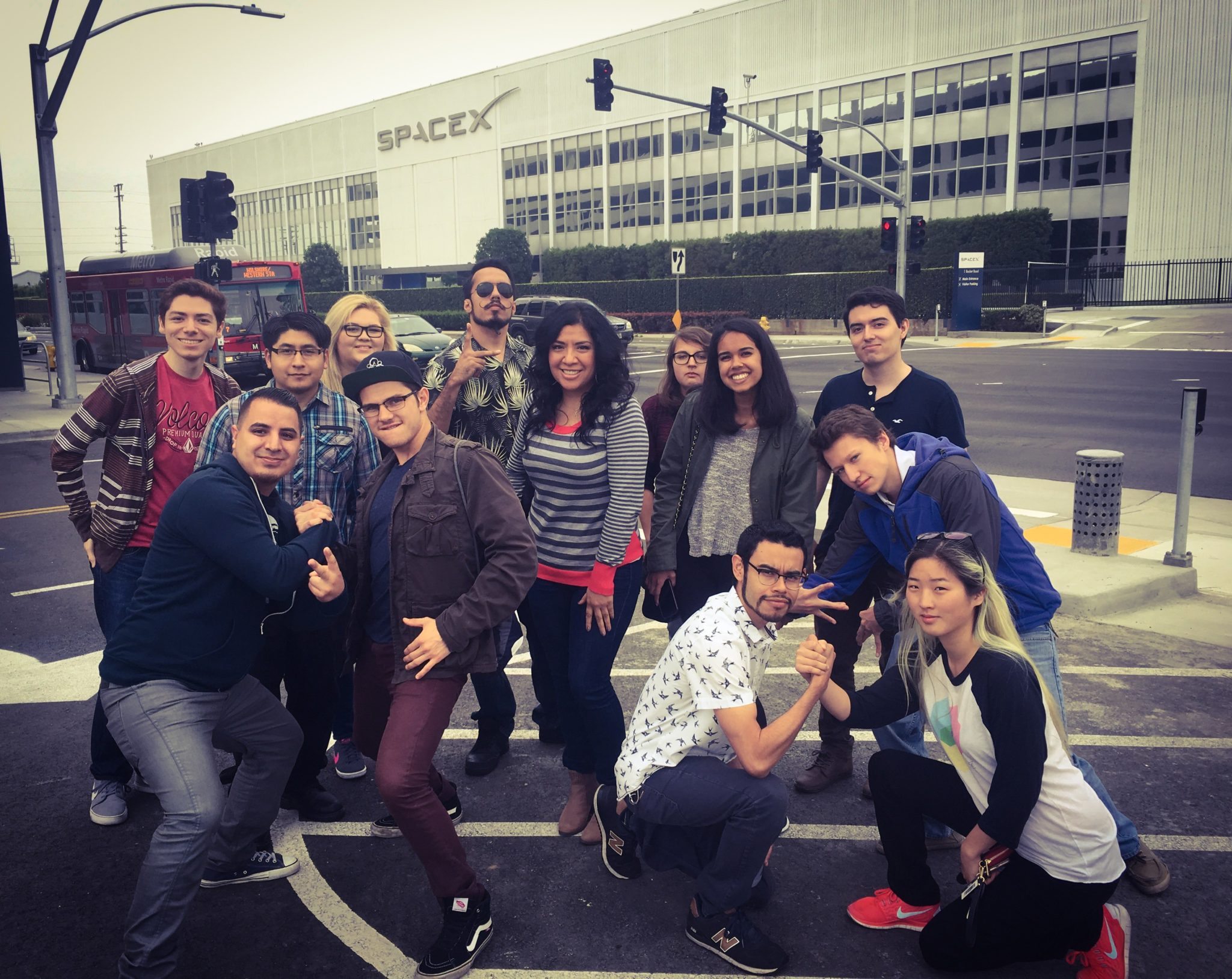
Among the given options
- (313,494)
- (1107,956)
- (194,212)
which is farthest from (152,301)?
(1107,956)

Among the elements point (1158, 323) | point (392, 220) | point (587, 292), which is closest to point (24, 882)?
point (1158, 323)

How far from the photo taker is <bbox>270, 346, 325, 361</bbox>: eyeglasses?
4230 mm

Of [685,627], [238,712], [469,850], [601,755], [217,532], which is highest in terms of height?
[217,532]

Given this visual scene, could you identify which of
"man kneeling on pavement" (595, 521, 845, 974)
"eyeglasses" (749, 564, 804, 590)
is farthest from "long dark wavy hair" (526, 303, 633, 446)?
"eyeglasses" (749, 564, 804, 590)

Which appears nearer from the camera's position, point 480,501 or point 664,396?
point 480,501

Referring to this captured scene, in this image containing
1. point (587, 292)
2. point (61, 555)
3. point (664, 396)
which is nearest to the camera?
point (664, 396)

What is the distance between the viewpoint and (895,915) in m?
3.45

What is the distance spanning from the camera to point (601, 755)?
160 inches

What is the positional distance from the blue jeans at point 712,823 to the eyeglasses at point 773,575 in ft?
2.08

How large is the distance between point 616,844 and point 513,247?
60.4 m

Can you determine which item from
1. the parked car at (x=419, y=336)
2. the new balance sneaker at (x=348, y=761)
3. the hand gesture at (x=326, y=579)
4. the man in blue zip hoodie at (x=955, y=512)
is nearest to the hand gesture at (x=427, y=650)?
the hand gesture at (x=326, y=579)

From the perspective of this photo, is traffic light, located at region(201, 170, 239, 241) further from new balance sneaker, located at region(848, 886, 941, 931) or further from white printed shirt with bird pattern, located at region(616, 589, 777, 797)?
new balance sneaker, located at region(848, 886, 941, 931)

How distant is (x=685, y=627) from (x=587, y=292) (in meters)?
51.5

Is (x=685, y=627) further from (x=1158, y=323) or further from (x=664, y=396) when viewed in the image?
(x=1158, y=323)
